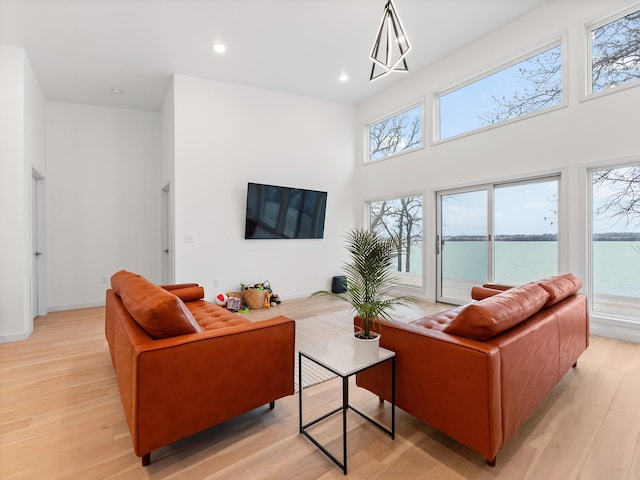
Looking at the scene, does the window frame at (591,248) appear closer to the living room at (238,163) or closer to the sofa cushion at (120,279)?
the living room at (238,163)

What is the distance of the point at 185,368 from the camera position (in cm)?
153

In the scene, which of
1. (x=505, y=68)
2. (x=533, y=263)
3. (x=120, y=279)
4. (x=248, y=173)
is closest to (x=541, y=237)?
(x=533, y=263)

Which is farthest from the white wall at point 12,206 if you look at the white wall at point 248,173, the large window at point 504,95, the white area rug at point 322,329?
the large window at point 504,95

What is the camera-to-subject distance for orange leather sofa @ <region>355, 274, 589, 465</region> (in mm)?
1412

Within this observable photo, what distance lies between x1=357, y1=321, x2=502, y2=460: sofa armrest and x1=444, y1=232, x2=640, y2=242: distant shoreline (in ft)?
10.5

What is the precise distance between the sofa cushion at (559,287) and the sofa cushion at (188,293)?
10.0 ft

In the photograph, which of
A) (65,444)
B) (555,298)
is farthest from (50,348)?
(555,298)

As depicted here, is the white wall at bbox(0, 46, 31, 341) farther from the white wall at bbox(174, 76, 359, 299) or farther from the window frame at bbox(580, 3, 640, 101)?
the window frame at bbox(580, 3, 640, 101)

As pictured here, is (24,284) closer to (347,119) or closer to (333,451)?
(333,451)

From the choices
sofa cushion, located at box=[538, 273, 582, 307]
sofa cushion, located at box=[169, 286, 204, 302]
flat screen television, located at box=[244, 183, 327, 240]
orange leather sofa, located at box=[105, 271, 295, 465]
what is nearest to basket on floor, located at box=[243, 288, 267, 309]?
flat screen television, located at box=[244, 183, 327, 240]

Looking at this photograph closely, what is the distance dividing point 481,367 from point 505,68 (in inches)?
181

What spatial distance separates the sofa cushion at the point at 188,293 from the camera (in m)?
3.12

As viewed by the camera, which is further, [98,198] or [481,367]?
[98,198]

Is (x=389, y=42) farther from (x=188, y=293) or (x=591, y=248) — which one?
(x=591, y=248)
